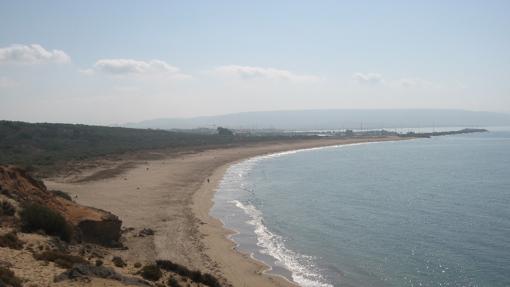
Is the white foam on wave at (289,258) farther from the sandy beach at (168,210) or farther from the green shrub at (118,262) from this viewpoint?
the green shrub at (118,262)

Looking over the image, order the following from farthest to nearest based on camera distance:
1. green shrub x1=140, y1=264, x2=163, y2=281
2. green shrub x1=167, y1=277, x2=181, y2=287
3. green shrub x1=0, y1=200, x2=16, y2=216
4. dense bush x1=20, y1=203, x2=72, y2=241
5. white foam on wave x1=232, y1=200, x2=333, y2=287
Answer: white foam on wave x1=232, y1=200, x2=333, y2=287, green shrub x1=0, y1=200, x2=16, y2=216, dense bush x1=20, y1=203, x2=72, y2=241, green shrub x1=140, y1=264, x2=163, y2=281, green shrub x1=167, y1=277, x2=181, y2=287

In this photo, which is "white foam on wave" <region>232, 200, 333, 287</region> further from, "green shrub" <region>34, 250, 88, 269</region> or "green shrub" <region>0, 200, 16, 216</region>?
"green shrub" <region>0, 200, 16, 216</region>

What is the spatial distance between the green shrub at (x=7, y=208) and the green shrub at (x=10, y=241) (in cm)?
251

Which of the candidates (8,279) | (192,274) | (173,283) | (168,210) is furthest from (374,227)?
(8,279)

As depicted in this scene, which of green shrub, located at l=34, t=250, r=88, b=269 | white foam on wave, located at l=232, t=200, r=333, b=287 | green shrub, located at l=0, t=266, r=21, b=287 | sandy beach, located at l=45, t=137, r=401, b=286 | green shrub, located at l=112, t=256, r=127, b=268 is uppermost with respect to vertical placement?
green shrub, located at l=0, t=266, r=21, b=287

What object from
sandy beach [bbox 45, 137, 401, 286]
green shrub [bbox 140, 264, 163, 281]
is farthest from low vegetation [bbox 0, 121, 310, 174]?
green shrub [bbox 140, 264, 163, 281]

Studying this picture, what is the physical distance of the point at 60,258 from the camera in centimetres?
1319

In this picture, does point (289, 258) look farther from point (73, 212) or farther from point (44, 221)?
point (44, 221)

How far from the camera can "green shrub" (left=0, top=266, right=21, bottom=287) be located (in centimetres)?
1013

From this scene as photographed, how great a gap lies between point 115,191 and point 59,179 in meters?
7.80

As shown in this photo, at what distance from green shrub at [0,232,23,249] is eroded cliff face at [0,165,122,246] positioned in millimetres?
2807

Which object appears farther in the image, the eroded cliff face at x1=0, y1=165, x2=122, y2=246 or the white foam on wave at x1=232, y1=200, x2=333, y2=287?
the eroded cliff face at x1=0, y1=165, x2=122, y2=246

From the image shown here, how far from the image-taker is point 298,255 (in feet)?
65.8

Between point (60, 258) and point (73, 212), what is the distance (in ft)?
20.9
